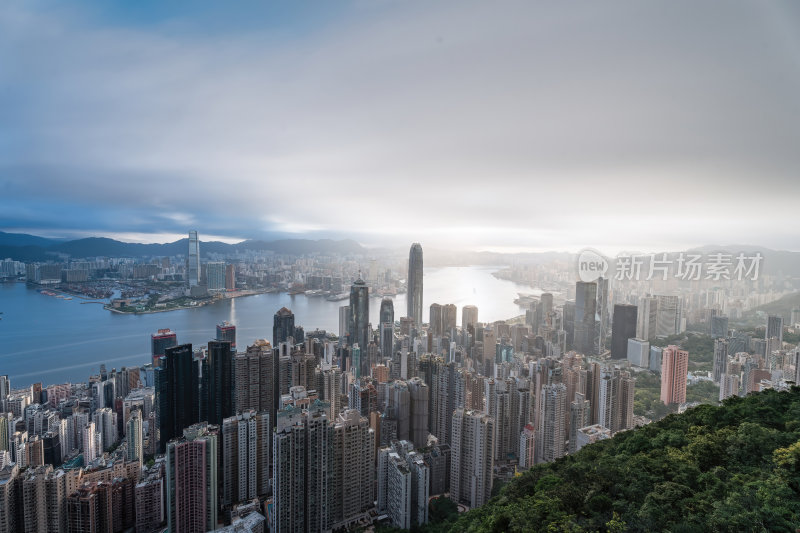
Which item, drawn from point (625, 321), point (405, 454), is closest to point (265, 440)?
point (405, 454)

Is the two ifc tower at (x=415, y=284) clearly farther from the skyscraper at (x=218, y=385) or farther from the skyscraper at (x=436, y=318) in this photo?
the skyscraper at (x=218, y=385)

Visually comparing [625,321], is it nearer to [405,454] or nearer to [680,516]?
[405,454]

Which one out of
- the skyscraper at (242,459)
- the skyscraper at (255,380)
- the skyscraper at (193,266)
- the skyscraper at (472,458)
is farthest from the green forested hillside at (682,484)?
the skyscraper at (193,266)

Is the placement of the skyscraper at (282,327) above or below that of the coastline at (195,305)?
below

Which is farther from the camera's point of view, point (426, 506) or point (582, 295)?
point (582, 295)

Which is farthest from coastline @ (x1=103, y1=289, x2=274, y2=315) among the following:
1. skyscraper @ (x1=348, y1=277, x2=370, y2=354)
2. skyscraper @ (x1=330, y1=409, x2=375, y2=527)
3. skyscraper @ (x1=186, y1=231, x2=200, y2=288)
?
skyscraper @ (x1=330, y1=409, x2=375, y2=527)

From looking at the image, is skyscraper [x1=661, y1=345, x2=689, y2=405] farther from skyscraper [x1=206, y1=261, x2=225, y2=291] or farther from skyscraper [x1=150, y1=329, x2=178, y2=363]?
skyscraper [x1=206, y1=261, x2=225, y2=291]

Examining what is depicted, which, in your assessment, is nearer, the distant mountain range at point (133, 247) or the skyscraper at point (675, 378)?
the skyscraper at point (675, 378)
